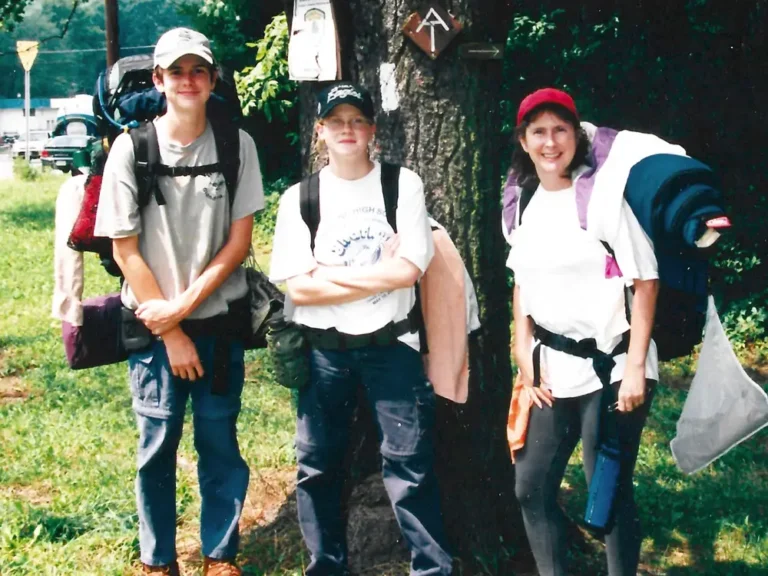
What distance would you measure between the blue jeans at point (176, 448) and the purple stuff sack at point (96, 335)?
0.48 feet

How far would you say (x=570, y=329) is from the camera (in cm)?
304

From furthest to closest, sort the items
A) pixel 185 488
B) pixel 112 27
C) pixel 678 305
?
pixel 112 27 < pixel 185 488 < pixel 678 305

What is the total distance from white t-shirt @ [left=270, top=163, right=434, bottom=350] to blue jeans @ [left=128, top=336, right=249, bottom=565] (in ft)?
1.80

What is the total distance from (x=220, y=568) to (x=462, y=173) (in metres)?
1.77

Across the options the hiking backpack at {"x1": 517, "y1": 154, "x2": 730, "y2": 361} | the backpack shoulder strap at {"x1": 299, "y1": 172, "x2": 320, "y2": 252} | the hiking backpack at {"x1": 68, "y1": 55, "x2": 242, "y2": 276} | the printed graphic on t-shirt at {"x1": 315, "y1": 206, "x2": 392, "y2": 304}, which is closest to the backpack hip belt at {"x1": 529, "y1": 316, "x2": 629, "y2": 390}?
the hiking backpack at {"x1": 517, "y1": 154, "x2": 730, "y2": 361}

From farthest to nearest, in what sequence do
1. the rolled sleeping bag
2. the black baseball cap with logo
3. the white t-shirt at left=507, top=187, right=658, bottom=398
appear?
the black baseball cap with logo, the white t-shirt at left=507, top=187, right=658, bottom=398, the rolled sleeping bag

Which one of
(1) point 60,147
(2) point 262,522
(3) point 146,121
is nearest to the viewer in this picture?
(3) point 146,121

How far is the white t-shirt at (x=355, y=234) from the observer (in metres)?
3.14

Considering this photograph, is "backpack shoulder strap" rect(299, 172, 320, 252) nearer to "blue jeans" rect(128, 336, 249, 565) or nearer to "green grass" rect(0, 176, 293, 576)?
"blue jeans" rect(128, 336, 249, 565)

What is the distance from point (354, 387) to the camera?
3297mm

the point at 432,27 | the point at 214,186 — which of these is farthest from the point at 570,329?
the point at 214,186

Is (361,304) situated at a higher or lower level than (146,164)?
lower

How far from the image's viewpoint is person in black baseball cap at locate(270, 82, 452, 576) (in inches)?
123

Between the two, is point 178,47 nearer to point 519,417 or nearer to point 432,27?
point 432,27
